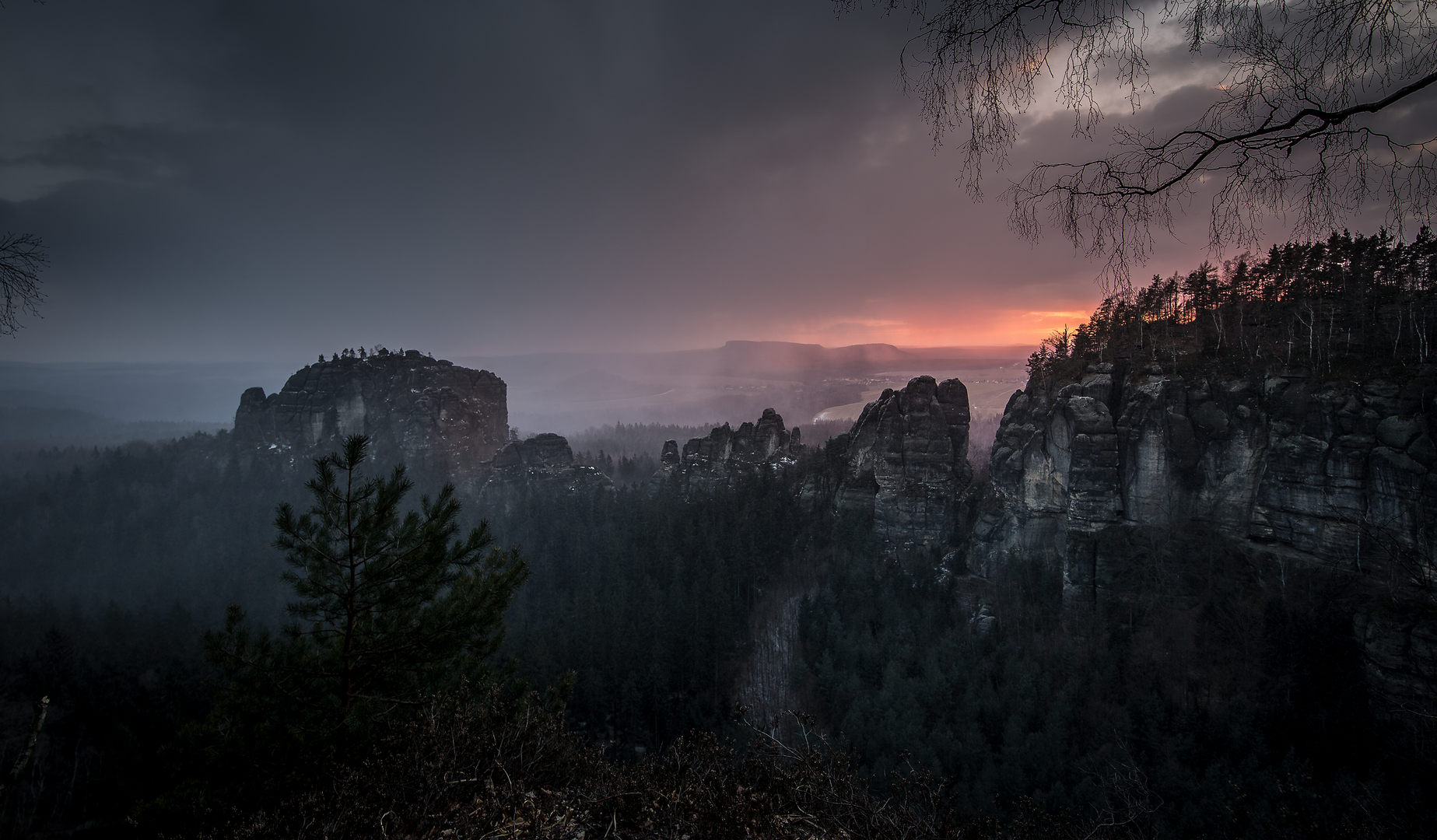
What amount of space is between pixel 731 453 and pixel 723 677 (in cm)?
3001

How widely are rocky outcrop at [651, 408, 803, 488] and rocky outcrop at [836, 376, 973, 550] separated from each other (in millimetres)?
14426

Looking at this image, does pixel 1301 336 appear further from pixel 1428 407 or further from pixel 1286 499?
pixel 1286 499

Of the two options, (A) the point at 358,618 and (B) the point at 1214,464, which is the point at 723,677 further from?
(B) the point at 1214,464

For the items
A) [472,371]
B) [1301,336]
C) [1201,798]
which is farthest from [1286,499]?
[472,371]

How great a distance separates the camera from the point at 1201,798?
1756cm

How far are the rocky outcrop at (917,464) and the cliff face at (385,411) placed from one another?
50.9 m

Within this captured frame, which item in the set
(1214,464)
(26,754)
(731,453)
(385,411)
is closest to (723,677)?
(731,453)

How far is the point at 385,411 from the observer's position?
72.8 meters

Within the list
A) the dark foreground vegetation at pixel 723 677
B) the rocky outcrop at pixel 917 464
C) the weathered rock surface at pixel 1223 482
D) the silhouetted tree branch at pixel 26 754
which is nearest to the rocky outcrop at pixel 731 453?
the dark foreground vegetation at pixel 723 677

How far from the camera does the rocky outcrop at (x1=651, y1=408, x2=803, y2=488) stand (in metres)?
59.3

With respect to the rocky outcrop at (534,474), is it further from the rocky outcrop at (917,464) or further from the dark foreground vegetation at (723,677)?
the rocky outcrop at (917,464)

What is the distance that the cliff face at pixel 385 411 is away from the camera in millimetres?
70000

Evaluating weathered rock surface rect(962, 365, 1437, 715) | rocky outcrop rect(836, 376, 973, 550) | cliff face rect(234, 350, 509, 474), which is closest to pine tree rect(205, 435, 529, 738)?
weathered rock surface rect(962, 365, 1437, 715)

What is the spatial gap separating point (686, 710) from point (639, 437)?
296ft
